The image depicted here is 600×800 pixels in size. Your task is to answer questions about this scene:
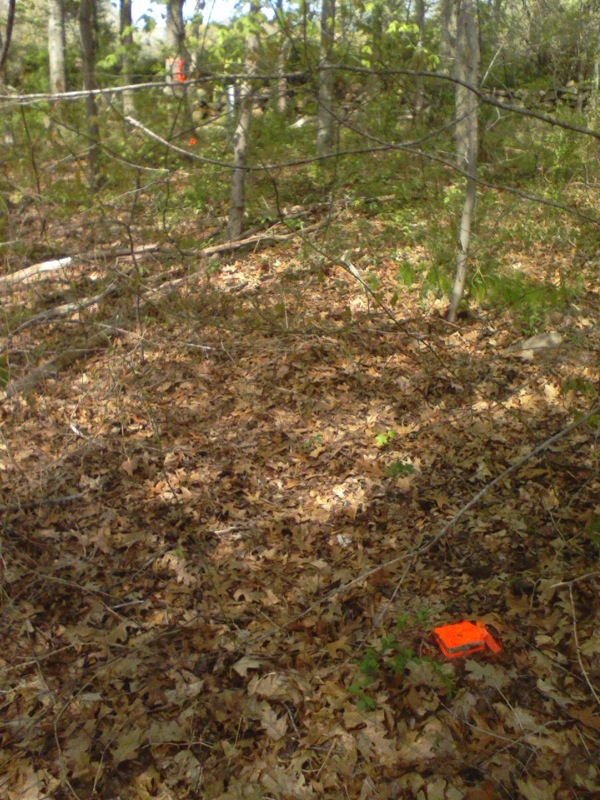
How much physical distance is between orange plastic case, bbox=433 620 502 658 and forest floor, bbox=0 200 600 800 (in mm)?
70

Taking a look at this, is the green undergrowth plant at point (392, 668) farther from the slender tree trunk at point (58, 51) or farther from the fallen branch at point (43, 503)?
the slender tree trunk at point (58, 51)

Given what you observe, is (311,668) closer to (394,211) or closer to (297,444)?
(297,444)

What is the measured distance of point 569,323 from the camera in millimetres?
6719

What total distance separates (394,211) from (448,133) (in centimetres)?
134

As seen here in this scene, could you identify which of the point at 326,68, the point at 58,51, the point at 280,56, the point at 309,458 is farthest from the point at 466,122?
the point at 58,51

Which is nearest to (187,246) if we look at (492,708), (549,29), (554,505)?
(549,29)

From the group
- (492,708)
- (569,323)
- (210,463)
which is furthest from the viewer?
(569,323)

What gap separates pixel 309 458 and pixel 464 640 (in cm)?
241

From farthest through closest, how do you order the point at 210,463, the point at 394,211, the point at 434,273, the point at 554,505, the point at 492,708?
the point at 394,211 < the point at 434,273 < the point at 210,463 < the point at 554,505 < the point at 492,708

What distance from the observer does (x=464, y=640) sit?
350 centimetres

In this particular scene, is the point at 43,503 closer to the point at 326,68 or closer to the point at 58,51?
the point at 326,68

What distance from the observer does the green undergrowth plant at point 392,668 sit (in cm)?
339

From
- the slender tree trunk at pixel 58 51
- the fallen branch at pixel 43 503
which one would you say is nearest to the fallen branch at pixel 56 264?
the fallen branch at pixel 43 503

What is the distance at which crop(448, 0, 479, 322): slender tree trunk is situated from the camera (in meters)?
6.11
